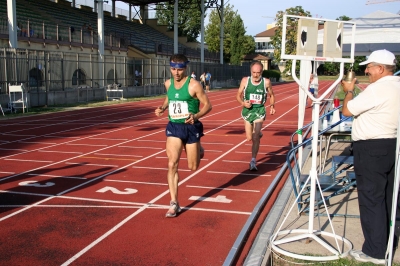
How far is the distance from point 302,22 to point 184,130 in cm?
203

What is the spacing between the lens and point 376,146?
167 inches

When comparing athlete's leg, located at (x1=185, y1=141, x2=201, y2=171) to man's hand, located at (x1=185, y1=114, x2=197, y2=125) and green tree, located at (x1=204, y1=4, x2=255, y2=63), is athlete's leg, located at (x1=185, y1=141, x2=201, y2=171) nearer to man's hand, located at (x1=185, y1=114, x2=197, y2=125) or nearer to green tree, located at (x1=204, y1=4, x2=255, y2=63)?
man's hand, located at (x1=185, y1=114, x2=197, y2=125)

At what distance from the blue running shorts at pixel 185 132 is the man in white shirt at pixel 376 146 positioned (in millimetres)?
2113

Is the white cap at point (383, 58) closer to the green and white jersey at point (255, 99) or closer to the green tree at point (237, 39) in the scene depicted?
the green and white jersey at point (255, 99)

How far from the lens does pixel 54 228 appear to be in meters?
5.41

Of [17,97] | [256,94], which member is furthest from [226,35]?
[256,94]

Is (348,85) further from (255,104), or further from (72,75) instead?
(72,75)

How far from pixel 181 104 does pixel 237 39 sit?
240 ft

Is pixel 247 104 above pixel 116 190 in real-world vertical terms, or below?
above

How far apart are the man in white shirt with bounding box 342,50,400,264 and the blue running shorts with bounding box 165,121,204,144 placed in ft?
6.93

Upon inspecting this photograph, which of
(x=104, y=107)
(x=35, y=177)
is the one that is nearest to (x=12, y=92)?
(x=104, y=107)

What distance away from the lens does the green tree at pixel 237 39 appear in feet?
250

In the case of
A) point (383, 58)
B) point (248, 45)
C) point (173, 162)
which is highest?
point (248, 45)

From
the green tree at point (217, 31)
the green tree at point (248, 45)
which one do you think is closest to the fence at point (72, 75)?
the green tree at point (217, 31)
